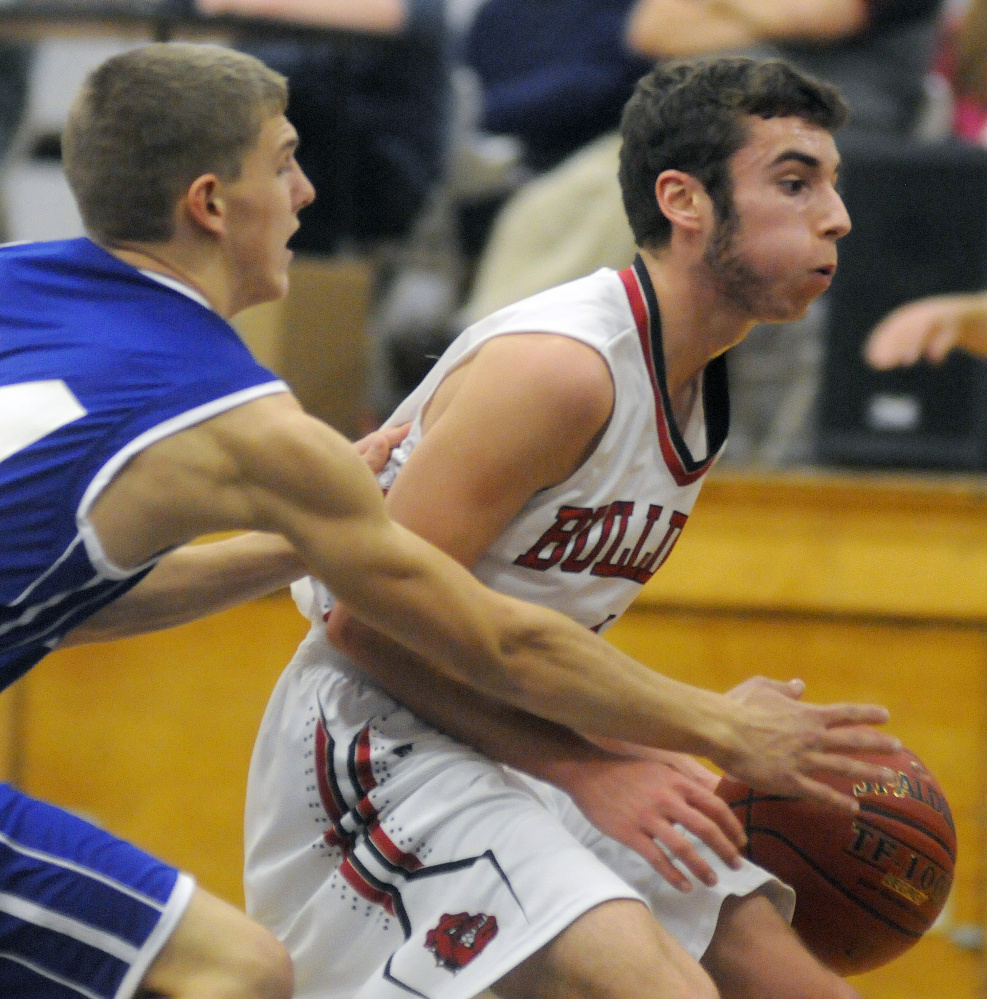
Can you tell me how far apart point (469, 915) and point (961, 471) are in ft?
8.23

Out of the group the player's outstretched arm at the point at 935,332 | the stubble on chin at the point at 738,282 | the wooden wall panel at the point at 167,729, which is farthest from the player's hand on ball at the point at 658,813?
the wooden wall panel at the point at 167,729

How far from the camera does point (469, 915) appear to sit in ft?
7.62

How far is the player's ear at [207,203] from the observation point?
2166 millimetres

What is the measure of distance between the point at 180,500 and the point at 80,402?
0.57 ft

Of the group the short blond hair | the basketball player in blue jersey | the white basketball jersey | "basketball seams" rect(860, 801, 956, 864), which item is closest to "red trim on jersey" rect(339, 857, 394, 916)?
the basketball player in blue jersey

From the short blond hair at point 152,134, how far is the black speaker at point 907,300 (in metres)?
2.49

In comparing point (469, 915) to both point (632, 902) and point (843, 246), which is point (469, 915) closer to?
point (632, 902)

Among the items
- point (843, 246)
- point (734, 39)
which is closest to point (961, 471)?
point (843, 246)

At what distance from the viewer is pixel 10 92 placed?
5.23 m

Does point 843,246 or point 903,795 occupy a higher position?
point 843,246

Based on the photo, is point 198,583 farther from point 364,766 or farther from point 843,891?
point 843,891

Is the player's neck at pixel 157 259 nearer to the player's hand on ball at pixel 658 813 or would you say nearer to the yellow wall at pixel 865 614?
the player's hand on ball at pixel 658 813

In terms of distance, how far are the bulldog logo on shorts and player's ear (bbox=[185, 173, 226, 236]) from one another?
1017 mm

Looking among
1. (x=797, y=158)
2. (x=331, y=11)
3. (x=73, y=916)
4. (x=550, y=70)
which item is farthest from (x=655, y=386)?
(x=331, y=11)
